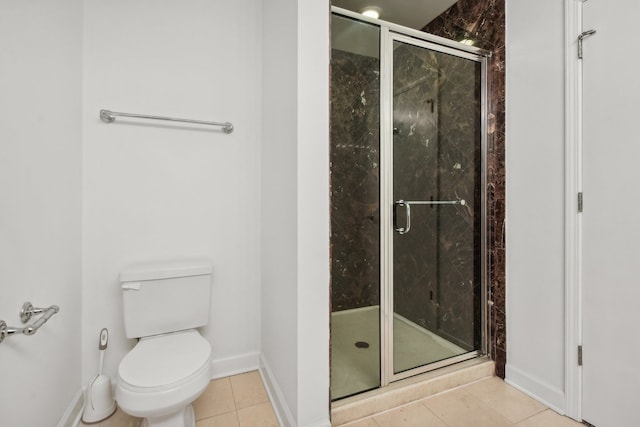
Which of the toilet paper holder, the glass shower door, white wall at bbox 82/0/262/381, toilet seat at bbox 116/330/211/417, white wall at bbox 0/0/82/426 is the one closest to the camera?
the toilet paper holder

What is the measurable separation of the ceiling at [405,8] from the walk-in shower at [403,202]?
656 mm

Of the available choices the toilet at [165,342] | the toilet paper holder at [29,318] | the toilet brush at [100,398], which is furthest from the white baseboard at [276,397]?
the toilet paper holder at [29,318]

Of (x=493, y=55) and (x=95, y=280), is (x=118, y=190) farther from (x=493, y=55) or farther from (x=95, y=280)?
(x=493, y=55)

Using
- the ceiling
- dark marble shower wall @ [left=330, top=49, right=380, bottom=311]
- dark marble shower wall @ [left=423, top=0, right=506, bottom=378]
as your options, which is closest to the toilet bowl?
dark marble shower wall @ [left=330, top=49, right=380, bottom=311]

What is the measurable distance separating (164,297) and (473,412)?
1.81 meters

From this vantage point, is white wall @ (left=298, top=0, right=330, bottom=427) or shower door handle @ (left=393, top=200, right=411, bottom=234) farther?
shower door handle @ (left=393, top=200, right=411, bottom=234)

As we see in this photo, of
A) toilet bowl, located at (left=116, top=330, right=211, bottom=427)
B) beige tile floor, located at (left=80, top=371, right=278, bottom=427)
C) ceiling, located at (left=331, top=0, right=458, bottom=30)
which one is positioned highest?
ceiling, located at (left=331, top=0, right=458, bottom=30)

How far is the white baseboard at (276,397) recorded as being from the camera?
1.47 metres

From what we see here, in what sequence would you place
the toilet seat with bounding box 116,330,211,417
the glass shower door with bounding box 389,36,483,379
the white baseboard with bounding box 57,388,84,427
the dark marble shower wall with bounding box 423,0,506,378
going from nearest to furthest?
the toilet seat with bounding box 116,330,211,417 → the white baseboard with bounding box 57,388,84,427 → the glass shower door with bounding box 389,36,483,379 → the dark marble shower wall with bounding box 423,0,506,378

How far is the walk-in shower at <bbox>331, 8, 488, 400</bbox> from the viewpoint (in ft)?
5.73
